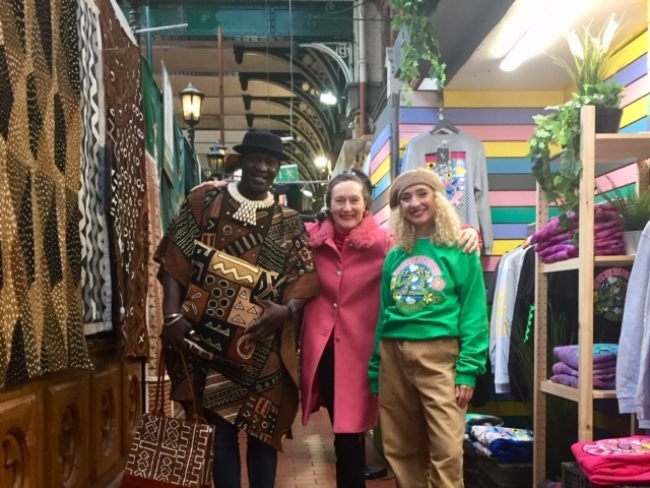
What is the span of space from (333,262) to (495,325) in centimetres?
145

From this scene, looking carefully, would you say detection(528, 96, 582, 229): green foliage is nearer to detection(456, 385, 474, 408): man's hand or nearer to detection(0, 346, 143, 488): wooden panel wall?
detection(456, 385, 474, 408): man's hand

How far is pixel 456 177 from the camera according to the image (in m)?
4.50

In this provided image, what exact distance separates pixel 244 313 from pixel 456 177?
2552 millimetres

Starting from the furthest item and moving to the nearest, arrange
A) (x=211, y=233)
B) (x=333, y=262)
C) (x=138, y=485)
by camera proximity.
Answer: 1. (x=333, y=262)
2. (x=211, y=233)
3. (x=138, y=485)

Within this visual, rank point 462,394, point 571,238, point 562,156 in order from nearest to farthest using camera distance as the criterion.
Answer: point 462,394 < point 562,156 < point 571,238

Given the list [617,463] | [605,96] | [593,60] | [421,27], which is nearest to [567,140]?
[605,96]

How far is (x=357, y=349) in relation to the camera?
279cm

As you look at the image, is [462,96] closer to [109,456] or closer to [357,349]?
[357,349]

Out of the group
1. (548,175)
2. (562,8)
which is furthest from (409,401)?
(562,8)

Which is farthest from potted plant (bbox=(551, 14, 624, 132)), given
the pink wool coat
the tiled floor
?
the tiled floor

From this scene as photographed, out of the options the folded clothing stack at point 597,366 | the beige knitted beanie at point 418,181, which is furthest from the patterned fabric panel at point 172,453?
the folded clothing stack at point 597,366

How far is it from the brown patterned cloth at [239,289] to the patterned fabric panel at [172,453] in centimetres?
15

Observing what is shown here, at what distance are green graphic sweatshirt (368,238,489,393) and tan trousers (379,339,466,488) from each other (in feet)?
0.15

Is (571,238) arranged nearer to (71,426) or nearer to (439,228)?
(439,228)
